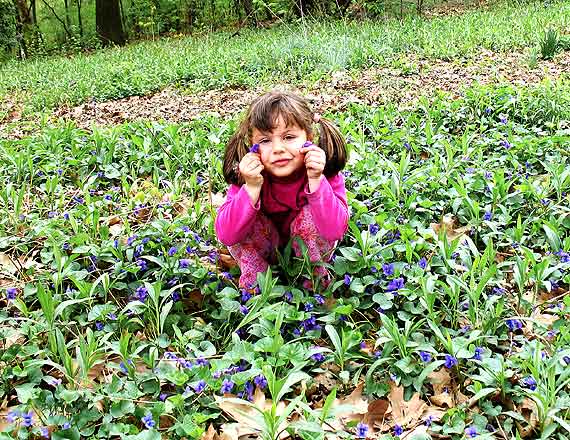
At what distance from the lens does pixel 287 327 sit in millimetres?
2689

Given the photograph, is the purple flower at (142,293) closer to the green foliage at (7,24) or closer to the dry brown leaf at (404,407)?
the dry brown leaf at (404,407)

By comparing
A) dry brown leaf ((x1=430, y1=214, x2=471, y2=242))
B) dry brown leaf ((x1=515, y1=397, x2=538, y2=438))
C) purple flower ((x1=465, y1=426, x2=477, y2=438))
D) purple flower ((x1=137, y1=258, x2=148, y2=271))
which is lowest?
dry brown leaf ((x1=515, y1=397, x2=538, y2=438))

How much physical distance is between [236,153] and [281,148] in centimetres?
38

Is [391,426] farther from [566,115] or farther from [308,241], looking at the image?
[566,115]

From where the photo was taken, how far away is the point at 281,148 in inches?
101

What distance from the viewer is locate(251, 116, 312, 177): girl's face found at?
2.57m

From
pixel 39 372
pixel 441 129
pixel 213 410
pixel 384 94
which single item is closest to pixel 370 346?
pixel 213 410

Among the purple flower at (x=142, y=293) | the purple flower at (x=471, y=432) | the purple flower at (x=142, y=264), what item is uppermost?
the purple flower at (x=142, y=264)

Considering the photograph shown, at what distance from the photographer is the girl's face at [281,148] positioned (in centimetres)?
257

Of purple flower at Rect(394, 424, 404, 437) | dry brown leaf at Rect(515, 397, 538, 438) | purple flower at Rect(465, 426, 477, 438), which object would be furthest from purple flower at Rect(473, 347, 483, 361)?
purple flower at Rect(394, 424, 404, 437)

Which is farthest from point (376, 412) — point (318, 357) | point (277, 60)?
point (277, 60)

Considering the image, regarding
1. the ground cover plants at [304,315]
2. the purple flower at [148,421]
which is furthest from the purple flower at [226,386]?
the purple flower at [148,421]

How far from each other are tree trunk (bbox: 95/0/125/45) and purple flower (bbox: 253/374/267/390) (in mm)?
18172

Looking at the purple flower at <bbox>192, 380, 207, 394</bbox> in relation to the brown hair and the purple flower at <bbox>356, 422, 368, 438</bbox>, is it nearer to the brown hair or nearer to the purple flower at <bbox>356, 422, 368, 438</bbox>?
the purple flower at <bbox>356, 422, 368, 438</bbox>
